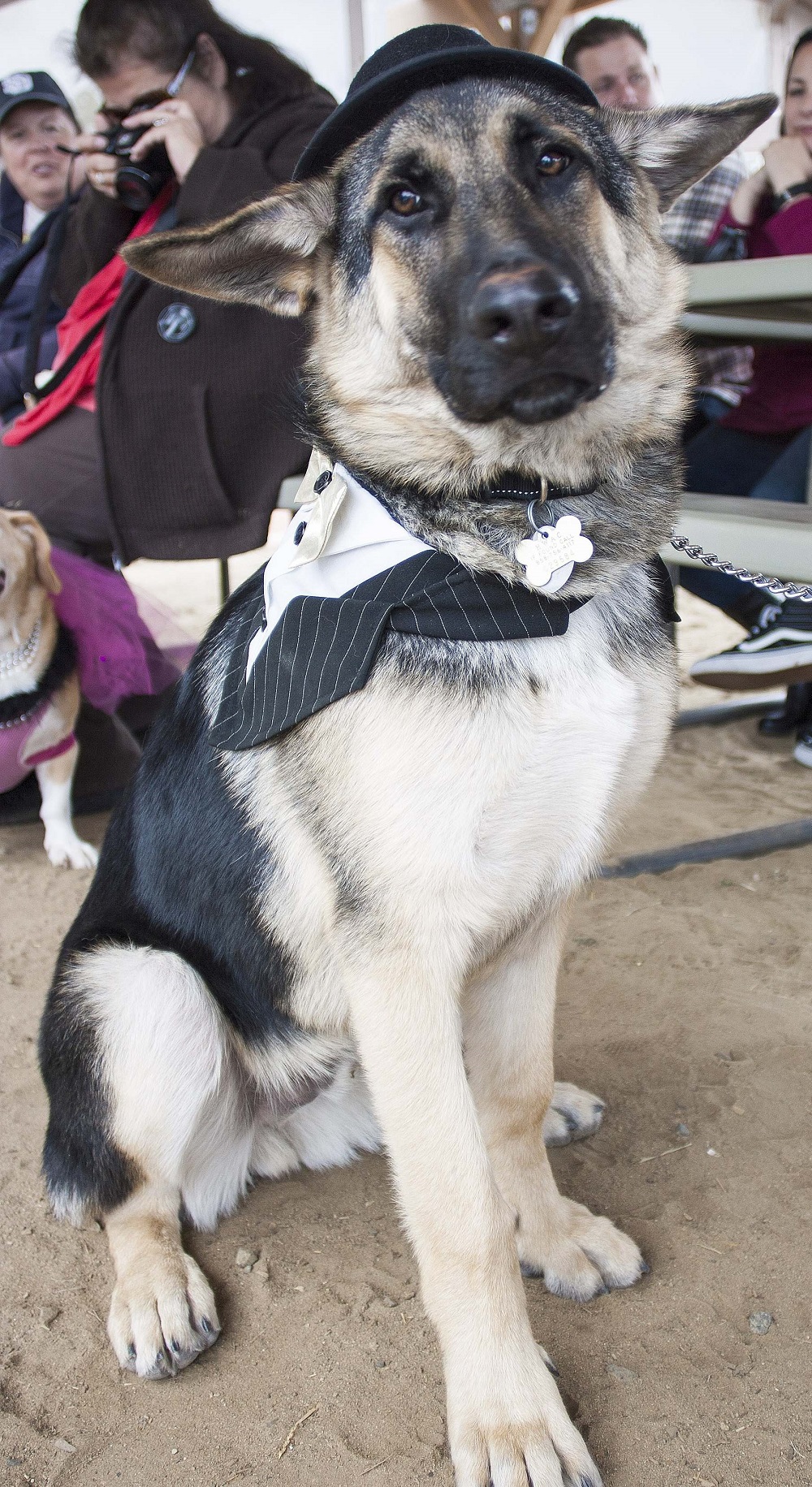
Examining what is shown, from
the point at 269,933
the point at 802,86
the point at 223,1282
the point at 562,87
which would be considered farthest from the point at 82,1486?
the point at 802,86

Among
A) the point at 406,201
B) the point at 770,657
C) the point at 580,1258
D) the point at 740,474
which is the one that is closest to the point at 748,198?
the point at 740,474

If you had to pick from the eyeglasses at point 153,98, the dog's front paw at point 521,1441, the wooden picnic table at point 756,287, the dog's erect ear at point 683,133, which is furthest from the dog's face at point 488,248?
the eyeglasses at point 153,98

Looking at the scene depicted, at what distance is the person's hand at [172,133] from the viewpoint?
3.45 metres

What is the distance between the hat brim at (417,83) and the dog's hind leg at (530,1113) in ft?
4.26

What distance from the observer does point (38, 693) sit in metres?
3.80

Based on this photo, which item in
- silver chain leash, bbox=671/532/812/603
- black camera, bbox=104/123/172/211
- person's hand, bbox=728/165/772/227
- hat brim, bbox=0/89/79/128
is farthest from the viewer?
hat brim, bbox=0/89/79/128

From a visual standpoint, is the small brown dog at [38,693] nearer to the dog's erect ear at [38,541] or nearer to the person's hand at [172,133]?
the dog's erect ear at [38,541]

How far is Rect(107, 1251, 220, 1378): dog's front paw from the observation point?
1.62 m

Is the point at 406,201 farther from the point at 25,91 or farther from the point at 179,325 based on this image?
the point at 25,91

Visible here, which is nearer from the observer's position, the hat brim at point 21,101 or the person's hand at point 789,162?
the person's hand at point 789,162

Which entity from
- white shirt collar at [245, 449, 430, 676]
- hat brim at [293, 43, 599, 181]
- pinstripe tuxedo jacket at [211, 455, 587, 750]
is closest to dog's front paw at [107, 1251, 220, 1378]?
pinstripe tuxedo jacket at [211, 455, 587, 750]

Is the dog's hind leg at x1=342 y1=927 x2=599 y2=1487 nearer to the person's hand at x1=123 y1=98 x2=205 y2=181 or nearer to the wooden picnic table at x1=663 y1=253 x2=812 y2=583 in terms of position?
the wooden picnic table at x1=663 y1=253 x2=812 y2=583

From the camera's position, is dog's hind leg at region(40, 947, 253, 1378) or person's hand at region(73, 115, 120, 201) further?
person's hand at region(73, 115, 120, 201)

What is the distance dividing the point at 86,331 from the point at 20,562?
888mm
